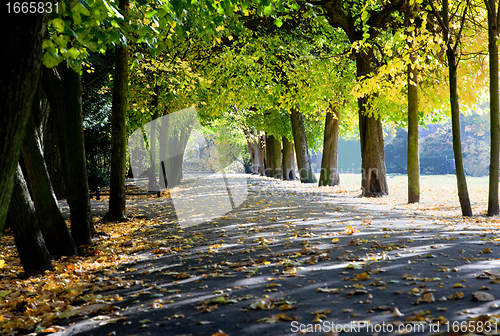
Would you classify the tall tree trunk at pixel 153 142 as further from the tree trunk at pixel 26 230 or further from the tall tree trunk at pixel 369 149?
the tree trunk at pixel 26 230

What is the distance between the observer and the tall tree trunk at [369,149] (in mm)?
14781

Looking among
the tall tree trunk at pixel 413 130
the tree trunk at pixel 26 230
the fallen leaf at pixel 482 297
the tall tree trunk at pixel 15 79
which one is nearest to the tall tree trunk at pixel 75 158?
the tree trunk at pixel 26 230

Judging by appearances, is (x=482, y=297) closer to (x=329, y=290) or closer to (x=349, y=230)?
(x=329, y=290)

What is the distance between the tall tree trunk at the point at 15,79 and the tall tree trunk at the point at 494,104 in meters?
9.13

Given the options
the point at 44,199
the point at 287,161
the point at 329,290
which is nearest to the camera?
the point at 329,290

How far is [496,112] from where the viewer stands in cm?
896

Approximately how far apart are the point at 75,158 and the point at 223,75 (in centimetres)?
1119

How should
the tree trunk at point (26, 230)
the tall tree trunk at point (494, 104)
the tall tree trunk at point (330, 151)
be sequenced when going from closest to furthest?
the tree trunk at point (26, 230) < the tall tree trunk at point (494, 104) < the tall tree trunk at point (330, 151)

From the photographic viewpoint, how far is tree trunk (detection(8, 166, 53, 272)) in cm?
534

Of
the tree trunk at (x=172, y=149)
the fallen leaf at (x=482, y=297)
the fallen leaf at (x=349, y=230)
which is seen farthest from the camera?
the tree trunk at (x=172, y=149)

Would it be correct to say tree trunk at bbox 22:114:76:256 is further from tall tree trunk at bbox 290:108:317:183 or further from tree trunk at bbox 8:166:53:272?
tall tree trunk at bbox 290:108:317:183

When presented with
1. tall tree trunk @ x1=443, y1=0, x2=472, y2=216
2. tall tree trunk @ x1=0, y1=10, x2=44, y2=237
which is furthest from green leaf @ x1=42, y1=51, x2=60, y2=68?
tall tree trunk @ x1=443, y1=0, x2=472, y2=216

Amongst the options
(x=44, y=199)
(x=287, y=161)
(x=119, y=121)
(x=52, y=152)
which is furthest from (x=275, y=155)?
(x=44, y=199)

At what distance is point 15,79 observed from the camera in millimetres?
2369
